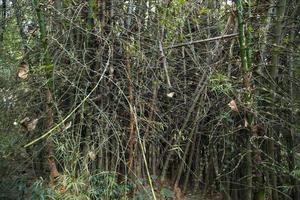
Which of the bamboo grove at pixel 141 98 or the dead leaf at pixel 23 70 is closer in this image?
the dead leaf at pixel 23 70

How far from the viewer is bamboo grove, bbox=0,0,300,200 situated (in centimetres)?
289

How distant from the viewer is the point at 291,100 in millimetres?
3293

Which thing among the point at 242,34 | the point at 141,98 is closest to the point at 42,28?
the point at 141,98

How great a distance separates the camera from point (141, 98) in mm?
3166

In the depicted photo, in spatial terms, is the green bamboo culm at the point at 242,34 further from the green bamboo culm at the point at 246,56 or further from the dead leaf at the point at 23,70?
the dead leaf at the point at 23,70

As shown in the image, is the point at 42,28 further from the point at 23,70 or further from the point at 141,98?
the point at 141,98

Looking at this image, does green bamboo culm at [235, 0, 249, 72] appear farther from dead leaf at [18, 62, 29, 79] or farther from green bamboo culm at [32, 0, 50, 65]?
dead leaf at [18, 62, 29, 79]

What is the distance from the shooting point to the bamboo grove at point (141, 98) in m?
2.89

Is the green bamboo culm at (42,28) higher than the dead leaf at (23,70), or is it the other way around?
the green bamboo culm at (42,28)

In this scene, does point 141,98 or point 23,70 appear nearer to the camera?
point 23,70

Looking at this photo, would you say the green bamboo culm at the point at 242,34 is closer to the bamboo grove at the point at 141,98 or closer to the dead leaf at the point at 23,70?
the bamboo grove at the point at 141,98

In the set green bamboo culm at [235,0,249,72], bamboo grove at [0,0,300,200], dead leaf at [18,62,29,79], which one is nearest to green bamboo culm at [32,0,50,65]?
bamboo grove at [0,0,300,200]

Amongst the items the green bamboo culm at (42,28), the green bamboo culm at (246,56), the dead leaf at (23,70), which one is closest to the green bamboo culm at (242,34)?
the green bamboo culm at (246,56)

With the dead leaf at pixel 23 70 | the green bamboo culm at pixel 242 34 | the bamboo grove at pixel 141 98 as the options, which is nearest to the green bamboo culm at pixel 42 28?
the bamboo grove at pixel 141 98
